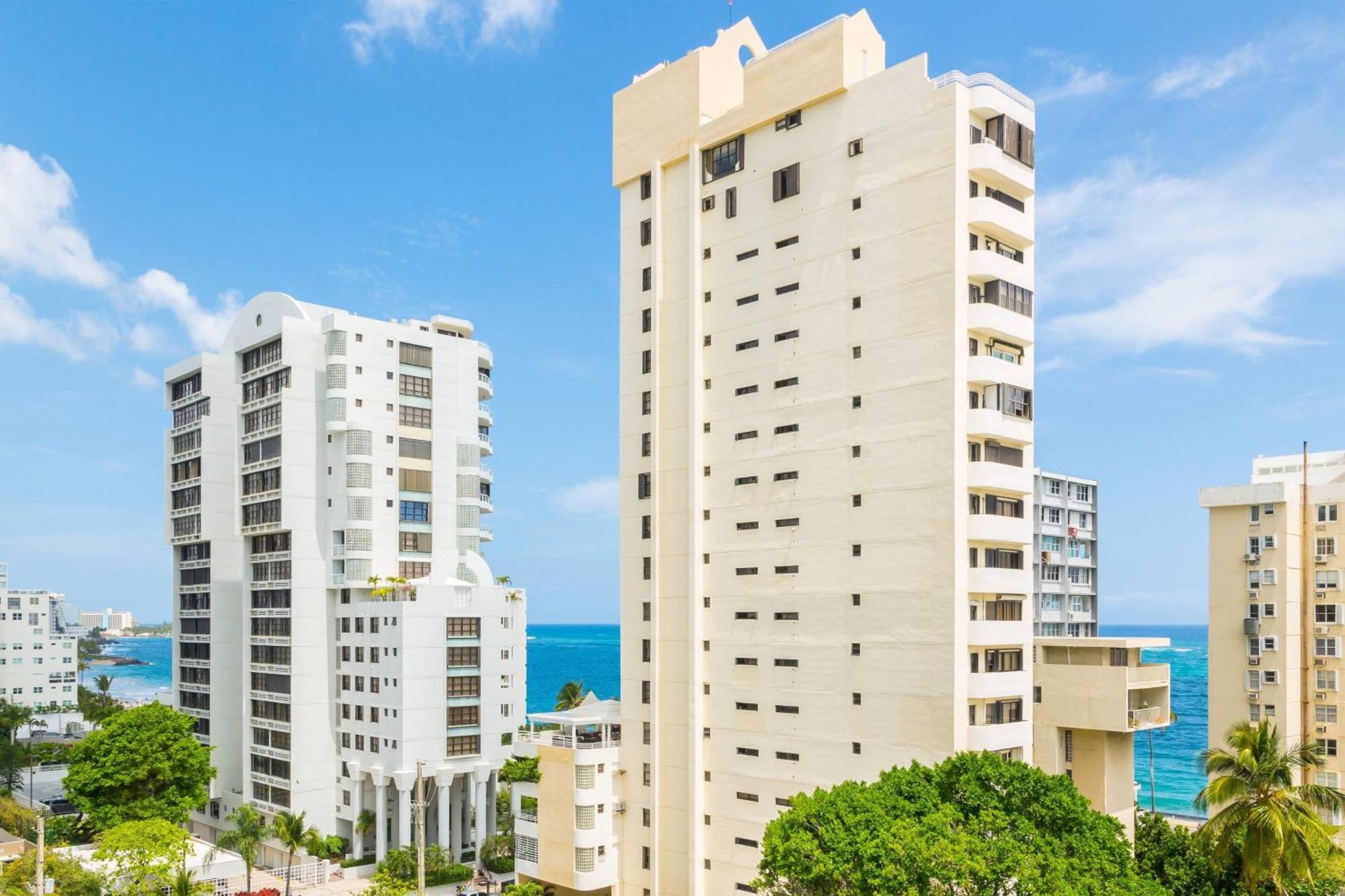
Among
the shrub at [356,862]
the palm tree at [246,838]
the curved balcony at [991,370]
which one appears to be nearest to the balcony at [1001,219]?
the curved balcony at [991,370]

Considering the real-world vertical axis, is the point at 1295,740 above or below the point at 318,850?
above

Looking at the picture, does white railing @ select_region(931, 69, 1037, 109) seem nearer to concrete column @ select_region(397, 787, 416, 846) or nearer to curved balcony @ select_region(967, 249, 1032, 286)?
curved balcony @ select_region(967, 249, 1032, 286)

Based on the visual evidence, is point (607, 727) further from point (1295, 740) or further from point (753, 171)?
point (1295, 740)

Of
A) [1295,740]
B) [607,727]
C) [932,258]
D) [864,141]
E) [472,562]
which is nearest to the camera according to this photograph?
[932,258]

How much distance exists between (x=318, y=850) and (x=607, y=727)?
85.5 ft

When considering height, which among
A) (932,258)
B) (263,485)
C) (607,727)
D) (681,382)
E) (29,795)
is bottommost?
(29,795)

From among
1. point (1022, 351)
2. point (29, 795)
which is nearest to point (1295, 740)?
point (1022, 351)

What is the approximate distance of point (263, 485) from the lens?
7612 centimetres

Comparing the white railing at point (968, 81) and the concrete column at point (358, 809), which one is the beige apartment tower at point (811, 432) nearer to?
the white railing at point (968, 81)

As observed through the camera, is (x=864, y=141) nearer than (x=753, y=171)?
Yes

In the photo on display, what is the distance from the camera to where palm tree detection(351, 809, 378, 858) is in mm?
68750

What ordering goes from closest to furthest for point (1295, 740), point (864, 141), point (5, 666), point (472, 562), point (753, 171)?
point (864, 141), point (753, 171), point (1295, 740), point (472, 562), point (5, 666)

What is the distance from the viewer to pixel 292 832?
65.8m

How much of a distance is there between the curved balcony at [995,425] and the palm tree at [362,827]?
158 ft
